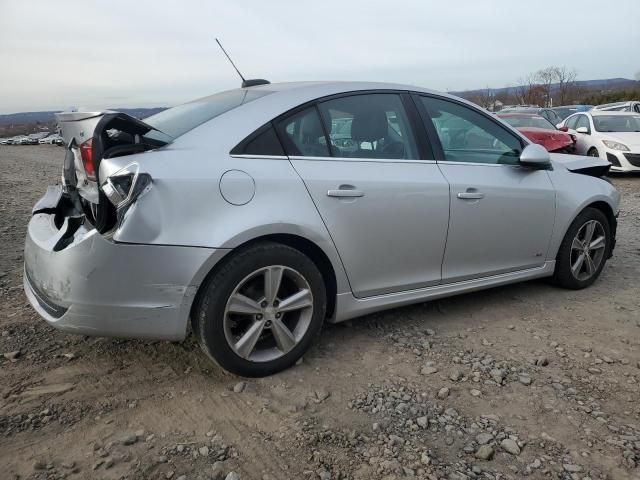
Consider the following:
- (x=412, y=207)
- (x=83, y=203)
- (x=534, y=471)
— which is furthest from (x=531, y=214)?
(x=83, y=203)

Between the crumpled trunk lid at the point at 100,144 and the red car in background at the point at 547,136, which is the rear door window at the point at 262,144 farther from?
the red car in background at the point at 547,136

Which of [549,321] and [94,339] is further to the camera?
[549,321]

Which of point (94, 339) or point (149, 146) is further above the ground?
point (149, 146)

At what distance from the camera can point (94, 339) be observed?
129 inches

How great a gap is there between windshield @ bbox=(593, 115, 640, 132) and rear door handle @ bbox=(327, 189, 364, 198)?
11.2 metres

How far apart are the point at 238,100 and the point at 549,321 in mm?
2507

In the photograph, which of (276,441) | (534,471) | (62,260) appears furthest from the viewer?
(62,260)

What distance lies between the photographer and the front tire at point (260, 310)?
2621 millimetres

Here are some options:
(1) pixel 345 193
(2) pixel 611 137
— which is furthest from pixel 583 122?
(1) pixel 345 193

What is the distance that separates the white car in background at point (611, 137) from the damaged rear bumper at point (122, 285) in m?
10.6

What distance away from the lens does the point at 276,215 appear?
8.89 feet

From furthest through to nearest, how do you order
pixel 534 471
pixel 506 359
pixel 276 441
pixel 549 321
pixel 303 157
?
pixel 549 321
pixel 506 359
pixel 303 157
pixel 276 441
pixel 534 471

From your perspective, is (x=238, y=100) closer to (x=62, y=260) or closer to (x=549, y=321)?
(x=62, y=260)

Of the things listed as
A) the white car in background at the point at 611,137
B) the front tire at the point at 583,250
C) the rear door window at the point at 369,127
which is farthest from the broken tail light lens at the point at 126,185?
the white car in background at the point at 611,137
